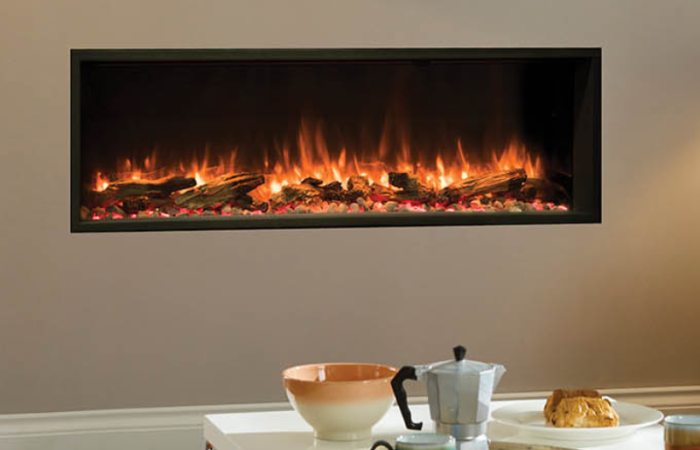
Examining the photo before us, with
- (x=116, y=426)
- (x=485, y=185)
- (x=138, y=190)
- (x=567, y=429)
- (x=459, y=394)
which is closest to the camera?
(x=459, y=394)

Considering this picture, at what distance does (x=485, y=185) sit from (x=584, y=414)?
203 cm

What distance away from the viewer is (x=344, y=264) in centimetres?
311

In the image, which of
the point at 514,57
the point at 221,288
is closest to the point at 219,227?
the point at 221,288

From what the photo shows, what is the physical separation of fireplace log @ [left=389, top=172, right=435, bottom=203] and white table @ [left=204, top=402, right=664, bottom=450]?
1760 mm

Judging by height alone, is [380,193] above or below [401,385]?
above

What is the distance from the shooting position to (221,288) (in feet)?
10.1

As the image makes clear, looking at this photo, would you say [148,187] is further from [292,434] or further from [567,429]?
[567,429]

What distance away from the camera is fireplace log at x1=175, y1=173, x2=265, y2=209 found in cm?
325

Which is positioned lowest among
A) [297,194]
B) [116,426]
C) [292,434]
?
[116,426]

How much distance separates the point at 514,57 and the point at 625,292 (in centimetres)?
87

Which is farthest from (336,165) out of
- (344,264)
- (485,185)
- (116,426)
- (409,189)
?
(116,426)

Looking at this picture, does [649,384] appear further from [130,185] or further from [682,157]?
[130,185]

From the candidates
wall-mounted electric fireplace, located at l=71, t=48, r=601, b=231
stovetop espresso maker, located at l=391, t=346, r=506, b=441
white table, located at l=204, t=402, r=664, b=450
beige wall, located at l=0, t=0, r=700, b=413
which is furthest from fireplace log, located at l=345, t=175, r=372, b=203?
stovetop espresso maker, located at l=391, t=346, r=506, b=441

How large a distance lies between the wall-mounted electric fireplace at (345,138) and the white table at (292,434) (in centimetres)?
157
